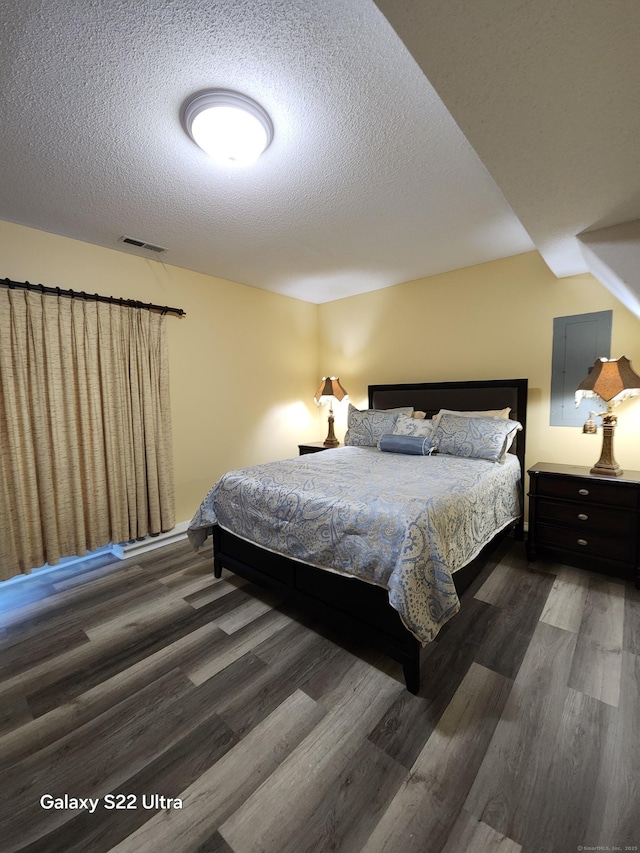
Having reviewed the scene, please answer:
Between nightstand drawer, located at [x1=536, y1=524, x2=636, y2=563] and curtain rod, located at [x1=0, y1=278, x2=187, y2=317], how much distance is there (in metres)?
3.64

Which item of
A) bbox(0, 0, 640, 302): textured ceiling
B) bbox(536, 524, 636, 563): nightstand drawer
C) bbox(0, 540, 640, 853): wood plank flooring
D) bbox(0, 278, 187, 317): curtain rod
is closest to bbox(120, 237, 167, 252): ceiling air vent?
bbox(0, 0, 640, 302): textured ceiling

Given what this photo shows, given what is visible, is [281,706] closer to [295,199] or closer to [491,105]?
[491,105]

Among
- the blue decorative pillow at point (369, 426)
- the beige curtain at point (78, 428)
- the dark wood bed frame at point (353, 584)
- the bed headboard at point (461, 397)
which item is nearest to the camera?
the dark wood bed frame at point (353, 584)

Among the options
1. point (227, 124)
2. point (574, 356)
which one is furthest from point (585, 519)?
point (227, 124)

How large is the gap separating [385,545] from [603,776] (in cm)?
100

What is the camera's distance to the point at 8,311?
2.32 metres

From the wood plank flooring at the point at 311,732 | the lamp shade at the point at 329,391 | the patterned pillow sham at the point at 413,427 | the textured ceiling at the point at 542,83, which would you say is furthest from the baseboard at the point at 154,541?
the textured ceiling at the point at 542,83

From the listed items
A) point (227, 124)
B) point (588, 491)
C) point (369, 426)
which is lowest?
point (588, 491)

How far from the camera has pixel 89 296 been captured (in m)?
2.67

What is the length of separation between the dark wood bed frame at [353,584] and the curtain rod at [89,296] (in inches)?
79.7

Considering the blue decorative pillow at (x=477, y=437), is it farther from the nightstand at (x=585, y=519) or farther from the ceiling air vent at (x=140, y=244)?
the ceiling air vent at (x=140, y=244)

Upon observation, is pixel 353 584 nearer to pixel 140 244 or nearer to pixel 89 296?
pixel 89 296

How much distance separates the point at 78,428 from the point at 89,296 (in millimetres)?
1043

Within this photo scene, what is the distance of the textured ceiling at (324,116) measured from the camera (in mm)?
953
